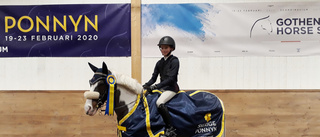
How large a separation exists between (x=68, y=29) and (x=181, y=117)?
8.51 feet

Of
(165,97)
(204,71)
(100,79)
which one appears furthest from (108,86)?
(204,71)

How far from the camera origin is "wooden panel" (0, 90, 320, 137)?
176 inches

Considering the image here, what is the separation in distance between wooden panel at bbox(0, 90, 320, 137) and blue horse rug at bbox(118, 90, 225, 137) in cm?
144

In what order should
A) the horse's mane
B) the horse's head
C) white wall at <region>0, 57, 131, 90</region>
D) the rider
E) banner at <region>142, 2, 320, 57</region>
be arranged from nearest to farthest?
1. the horse's head
2. the horse's mane
3. the rider
4. banner at <region>142, 2, 320, 57</region>
5. white wall at <region>0, 57, 131, 90</region>

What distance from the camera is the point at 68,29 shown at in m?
4.55

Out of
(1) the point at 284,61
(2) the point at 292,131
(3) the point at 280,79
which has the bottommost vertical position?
(2) the point at 292,131

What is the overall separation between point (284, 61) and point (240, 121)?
1.12 metres

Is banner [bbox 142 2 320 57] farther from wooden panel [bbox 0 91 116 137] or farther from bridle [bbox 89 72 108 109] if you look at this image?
bridle [bbox 89 72 108 109]

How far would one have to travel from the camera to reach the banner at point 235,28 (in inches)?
175

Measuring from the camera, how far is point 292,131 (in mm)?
4457

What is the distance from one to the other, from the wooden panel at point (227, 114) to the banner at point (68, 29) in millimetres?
699

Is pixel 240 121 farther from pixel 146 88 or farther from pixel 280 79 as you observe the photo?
pixel 146 88

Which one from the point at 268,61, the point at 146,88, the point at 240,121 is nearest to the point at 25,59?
the point at 146,88

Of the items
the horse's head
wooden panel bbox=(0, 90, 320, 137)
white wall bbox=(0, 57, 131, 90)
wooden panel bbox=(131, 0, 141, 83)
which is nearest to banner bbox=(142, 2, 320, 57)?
wooden panel bbox=(131, 0, 141, 83)
